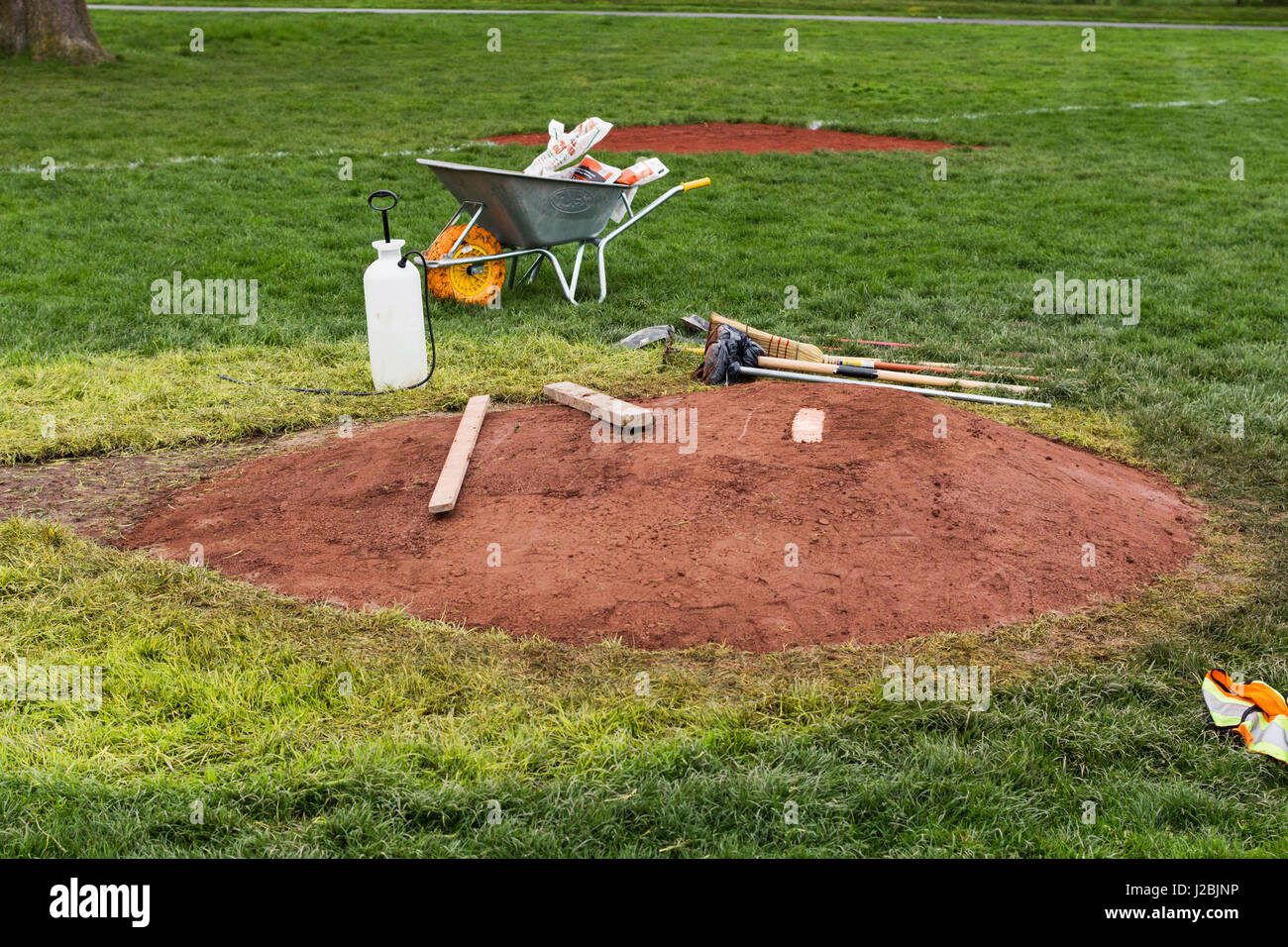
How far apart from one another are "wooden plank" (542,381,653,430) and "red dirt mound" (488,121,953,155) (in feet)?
25.4

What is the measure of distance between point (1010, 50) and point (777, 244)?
16.0m

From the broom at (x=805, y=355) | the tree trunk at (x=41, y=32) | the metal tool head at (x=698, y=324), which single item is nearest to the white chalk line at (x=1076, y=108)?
the metal tool head at (x=698, y=324)

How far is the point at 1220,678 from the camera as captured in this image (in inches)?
136

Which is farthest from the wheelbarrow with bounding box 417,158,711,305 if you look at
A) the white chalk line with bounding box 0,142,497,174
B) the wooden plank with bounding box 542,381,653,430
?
the white chalk line with bounding box 0,142,497,174

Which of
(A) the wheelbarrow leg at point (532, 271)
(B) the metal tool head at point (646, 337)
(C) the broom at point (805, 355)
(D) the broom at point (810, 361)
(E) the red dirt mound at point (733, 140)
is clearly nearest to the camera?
(D) the broom at point (810, 361)

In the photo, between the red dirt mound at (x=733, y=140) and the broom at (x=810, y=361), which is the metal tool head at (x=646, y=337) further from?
the red dirt mound at (x=733, y=140)

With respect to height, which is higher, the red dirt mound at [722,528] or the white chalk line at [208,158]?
the white chalk line at [208,158]

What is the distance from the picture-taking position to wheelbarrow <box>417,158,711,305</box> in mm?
7527

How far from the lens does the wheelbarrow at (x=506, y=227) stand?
24.7 ft

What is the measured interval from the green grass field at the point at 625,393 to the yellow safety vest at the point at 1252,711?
6cm

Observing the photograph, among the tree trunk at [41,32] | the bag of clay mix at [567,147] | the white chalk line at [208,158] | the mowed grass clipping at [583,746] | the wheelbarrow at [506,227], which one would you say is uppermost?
the tree trunk at [41,32]

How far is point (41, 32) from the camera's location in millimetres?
17656

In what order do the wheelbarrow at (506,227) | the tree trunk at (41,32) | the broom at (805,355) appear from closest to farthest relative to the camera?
1. the broom at (805,355)
2. the wheelbarrow at (506,227)
3. the tree trunk at (41,32)
